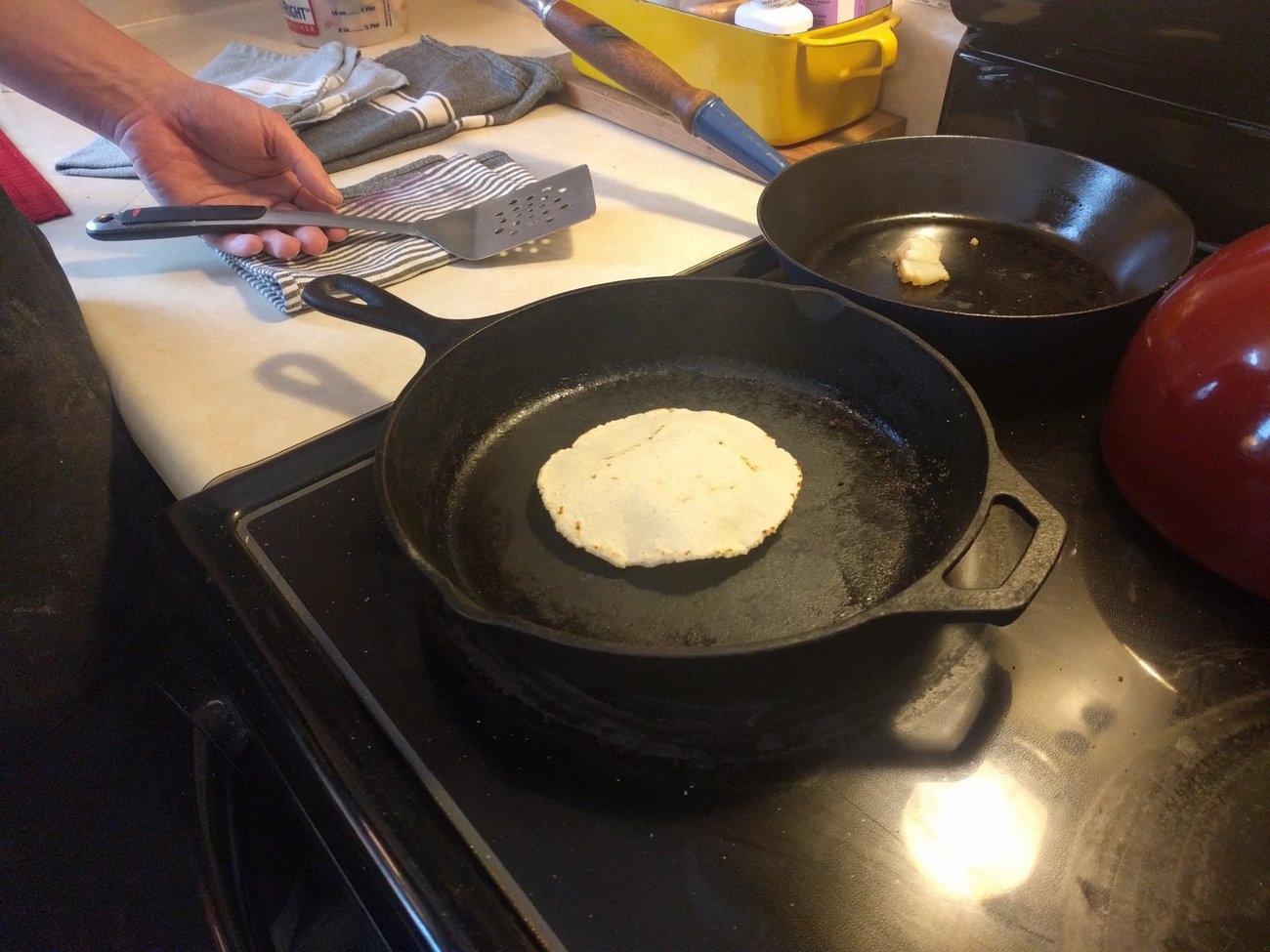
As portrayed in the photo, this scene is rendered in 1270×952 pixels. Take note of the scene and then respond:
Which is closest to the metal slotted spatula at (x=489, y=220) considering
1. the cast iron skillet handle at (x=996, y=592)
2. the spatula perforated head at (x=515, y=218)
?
the spatula perforated head at (x=515, y=218)

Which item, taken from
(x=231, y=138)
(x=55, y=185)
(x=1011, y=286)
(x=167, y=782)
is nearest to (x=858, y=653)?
(x=1011, y=286)

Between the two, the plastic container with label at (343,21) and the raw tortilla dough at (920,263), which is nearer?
the raw tortilla dough at (920,263)

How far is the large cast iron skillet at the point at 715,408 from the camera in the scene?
43 centimetres

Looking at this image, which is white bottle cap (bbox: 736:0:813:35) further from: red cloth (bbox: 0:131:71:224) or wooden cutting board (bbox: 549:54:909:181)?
red cloth (bbox: 0:131:71:224)

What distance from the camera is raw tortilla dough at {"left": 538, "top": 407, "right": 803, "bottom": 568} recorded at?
23.1 inches

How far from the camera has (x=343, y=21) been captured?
4.74ft

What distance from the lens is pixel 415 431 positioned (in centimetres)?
62

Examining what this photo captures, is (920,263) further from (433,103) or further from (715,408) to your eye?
(433,103)

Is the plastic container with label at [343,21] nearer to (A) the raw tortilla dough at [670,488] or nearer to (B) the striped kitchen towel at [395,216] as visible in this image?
(B) the striped kitchen towel at [395,216]

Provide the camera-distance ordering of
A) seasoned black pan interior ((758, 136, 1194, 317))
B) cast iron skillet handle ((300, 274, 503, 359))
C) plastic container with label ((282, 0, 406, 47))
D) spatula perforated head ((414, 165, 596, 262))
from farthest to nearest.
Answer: plastic container with label ((282, 0, 406, 47))
spatula perforated head ((414, 165, 596, 262))
seasoned black pan interior ((758, 136, 1194, 317))
cast iron skillet handle ((300, 274, 503, 359))

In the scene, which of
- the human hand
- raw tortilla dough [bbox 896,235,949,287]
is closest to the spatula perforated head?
the human hand

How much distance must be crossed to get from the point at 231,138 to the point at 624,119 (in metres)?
0.54

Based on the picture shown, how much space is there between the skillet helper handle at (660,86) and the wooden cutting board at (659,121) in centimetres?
10

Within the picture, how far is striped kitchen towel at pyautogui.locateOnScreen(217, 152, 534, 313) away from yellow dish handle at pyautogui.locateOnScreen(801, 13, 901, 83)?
395 millimetres
